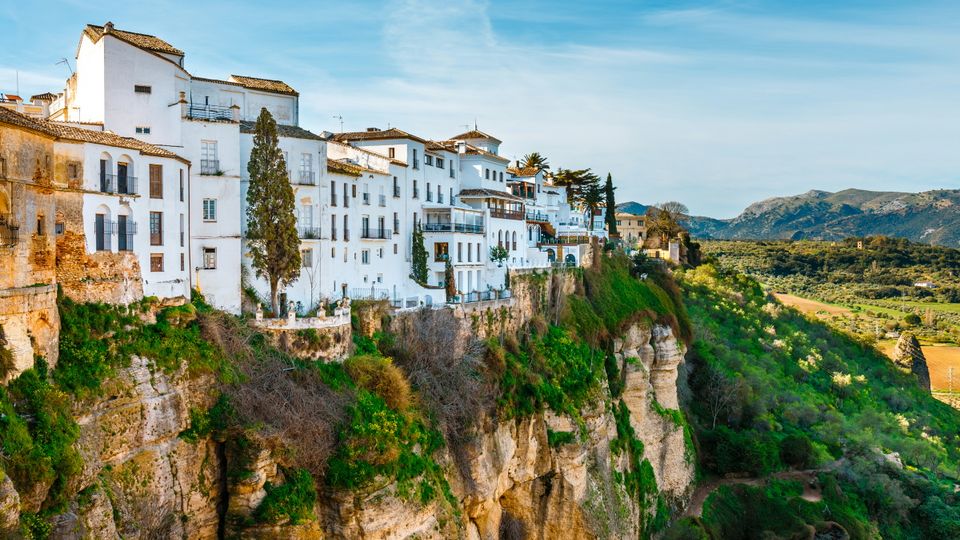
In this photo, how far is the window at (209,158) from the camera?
29516 millimetres

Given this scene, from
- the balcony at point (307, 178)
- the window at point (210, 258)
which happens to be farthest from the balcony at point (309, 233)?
the window at point (210, 258)

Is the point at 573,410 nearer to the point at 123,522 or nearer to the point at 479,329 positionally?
the point at 479,329

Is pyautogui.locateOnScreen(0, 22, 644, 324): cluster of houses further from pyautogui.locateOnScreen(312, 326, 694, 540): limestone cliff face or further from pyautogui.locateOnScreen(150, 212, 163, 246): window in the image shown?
pyautogui.locateOnScreen(312, 326, 694, 540): limestone cliff face

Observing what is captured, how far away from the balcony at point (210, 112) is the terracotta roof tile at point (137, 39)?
2086 millimetres

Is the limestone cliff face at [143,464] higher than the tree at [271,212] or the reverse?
the reverse

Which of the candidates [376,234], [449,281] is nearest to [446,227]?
[449,281]

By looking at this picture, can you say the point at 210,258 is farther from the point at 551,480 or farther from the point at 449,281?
the point at 551,480

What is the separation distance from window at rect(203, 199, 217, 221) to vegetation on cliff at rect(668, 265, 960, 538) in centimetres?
2783

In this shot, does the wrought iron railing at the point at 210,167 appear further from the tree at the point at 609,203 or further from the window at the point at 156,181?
the tree at the point at 609,203

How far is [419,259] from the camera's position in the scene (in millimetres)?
40125

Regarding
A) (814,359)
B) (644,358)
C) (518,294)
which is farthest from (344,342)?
(814,359)

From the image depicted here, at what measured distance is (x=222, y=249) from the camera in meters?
29.5

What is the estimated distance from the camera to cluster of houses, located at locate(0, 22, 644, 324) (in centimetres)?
2334

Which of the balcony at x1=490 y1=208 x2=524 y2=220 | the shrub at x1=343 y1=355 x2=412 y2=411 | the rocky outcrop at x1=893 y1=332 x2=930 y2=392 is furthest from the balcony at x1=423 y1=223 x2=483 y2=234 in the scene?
the rocky outcrop at x1=893 y1=332 x2=930 y2=392
